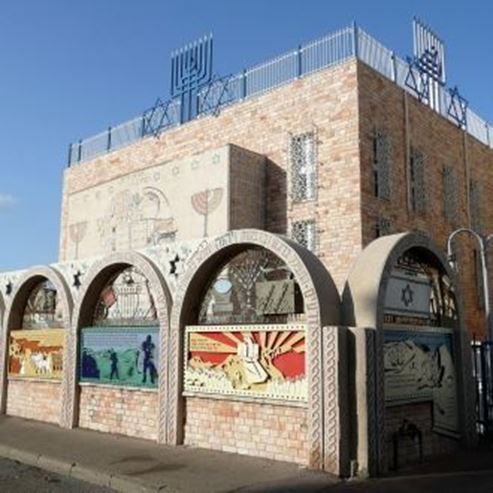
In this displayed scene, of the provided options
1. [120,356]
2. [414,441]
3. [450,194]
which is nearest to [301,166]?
[450,194]

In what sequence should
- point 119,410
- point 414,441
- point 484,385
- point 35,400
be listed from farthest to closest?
point 35,400
point 119,410
point 484,385
point 414,441

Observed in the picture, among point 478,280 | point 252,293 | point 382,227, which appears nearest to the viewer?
point 252,293

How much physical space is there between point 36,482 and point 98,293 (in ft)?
14.8

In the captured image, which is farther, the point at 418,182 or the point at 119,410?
the point at 418,182

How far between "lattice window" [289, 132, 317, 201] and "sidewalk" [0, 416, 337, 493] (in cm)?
919

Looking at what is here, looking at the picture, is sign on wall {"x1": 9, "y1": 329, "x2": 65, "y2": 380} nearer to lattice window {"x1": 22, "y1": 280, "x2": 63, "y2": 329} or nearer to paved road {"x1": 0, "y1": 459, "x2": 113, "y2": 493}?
lattice window {"x1": 22, "y1": 280, "x2": 63, "y2": 329}

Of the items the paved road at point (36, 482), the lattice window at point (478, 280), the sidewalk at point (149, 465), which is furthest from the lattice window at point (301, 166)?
the paved road at point (36, 482)

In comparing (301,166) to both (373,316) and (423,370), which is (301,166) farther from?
(373,316)

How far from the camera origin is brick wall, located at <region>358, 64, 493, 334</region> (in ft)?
54.7

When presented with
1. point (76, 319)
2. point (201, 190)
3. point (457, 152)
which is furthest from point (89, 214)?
point (457, 152)

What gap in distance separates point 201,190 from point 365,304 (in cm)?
1022

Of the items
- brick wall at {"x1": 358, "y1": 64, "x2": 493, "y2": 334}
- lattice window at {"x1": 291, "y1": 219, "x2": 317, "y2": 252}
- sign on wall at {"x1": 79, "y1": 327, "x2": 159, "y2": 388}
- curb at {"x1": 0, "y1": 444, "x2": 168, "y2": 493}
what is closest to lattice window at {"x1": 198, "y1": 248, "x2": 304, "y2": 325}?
sign on wall at {"x1": 79, "y1": 327, "x2": 159, "y2": 388}

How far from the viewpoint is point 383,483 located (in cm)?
718

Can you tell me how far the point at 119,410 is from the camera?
10.8 metres
